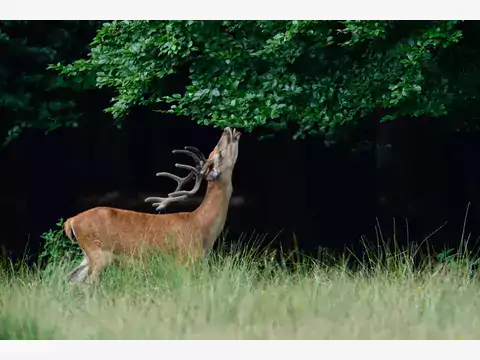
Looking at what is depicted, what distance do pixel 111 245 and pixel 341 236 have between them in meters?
2.13

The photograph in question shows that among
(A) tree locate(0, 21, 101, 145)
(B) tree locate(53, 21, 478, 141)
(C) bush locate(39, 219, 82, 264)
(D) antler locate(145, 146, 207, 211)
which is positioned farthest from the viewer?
(A) tree locate(0, 21, 101, 145)

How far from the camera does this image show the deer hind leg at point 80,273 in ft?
26.7

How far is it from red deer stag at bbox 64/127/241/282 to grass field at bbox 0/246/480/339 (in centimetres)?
18

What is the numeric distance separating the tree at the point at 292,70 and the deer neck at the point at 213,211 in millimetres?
521

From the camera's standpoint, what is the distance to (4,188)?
30.8ft

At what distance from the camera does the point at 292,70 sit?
868 cm

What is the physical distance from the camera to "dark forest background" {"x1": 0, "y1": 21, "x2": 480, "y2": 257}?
8.70 metres

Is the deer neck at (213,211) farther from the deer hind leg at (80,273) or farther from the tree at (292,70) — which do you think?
the deer hind leg at (80,273)

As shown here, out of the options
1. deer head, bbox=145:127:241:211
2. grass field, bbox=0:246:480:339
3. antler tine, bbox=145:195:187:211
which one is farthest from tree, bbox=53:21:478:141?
grass field, bbox=0:246:480:339

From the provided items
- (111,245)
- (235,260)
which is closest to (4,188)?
(111,245)

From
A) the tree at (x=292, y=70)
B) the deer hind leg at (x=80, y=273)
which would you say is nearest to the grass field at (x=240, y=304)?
the deer hind leg at (x=80, y=273)

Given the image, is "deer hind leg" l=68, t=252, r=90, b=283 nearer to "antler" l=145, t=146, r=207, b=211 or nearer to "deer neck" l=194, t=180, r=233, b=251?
"antler" l=145, t=146, r=207, b=211

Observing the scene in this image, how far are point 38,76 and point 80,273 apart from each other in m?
2.11

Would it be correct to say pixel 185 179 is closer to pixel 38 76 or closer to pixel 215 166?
pixel 215 166
